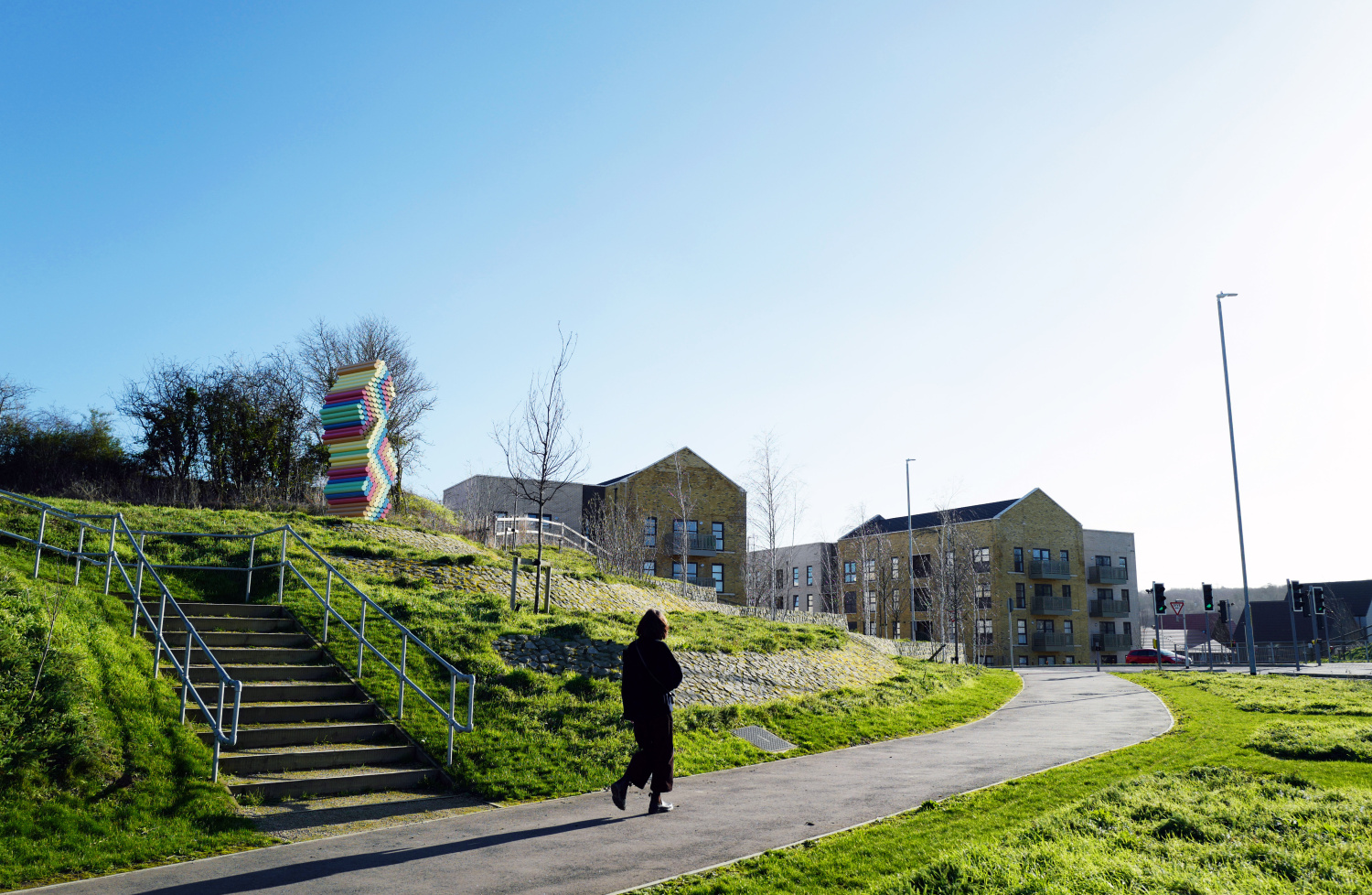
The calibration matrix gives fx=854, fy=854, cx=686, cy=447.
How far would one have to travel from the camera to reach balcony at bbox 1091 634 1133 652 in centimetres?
6088

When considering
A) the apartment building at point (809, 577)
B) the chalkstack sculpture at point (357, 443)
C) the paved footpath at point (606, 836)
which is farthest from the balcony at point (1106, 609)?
the paved footpath at point (606, 836)

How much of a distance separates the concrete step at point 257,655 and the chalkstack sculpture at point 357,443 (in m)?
11.2

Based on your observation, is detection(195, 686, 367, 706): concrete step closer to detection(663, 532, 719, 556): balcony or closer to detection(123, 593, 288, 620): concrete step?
detection(123, 593, 288, 620): concrete step

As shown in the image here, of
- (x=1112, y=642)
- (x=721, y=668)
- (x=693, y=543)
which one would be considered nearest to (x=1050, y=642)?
(x=1112, y=642)

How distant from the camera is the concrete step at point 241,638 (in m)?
10.4

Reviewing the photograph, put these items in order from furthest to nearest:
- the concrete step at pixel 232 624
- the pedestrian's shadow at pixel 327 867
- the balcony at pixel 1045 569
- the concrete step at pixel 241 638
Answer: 1. the balcony at pixel 1045 569
2. the concrete step at pixel 232 624
3. the concrete step at pixel 241 638
4. the pedestrian's shadow at pixel 327 867

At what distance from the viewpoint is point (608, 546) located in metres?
42.3

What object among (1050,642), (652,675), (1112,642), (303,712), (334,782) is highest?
(652,675)

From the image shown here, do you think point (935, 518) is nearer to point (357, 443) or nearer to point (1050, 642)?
point (1050, 642)

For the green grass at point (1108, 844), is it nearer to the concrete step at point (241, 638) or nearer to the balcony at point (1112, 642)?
the concrete step at point (241, 638)

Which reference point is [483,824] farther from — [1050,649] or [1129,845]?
[1050,649]

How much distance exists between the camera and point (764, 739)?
12.1m

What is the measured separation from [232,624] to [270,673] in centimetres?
158

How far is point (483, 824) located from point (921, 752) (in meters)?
6.82
